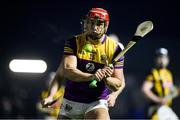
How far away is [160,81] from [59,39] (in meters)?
1.95

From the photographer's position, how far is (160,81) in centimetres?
964

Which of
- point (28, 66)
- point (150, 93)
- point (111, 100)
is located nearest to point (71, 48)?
point (111, 100)

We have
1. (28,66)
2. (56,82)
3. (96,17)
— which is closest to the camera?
(96,17)

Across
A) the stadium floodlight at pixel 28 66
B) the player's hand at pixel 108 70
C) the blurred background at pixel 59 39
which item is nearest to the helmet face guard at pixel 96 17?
the player's hand at pixel 108 70

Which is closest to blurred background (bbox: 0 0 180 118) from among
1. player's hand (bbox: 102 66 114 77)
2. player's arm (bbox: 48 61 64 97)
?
player's arm (bbox: 48 61 64 97)

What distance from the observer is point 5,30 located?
10.6 metres

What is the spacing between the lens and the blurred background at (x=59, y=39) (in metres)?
10.4

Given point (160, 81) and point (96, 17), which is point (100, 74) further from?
point (160, 81)

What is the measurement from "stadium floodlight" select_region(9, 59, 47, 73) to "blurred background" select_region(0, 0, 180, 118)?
0.05 meters

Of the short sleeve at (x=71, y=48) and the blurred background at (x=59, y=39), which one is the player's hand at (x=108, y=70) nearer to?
the short sleeve at (x=71, y=48)

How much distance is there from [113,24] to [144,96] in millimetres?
1287

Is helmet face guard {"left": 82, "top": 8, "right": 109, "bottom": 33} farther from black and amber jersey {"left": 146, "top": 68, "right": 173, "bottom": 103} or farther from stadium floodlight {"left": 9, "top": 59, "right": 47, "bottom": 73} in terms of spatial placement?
stadium floodlight {"left": 9, "top": 59, "right": 47, "bottom": 73}

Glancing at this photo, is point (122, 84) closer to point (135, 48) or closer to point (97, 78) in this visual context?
point (97, 78)

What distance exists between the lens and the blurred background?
10.4 metres
